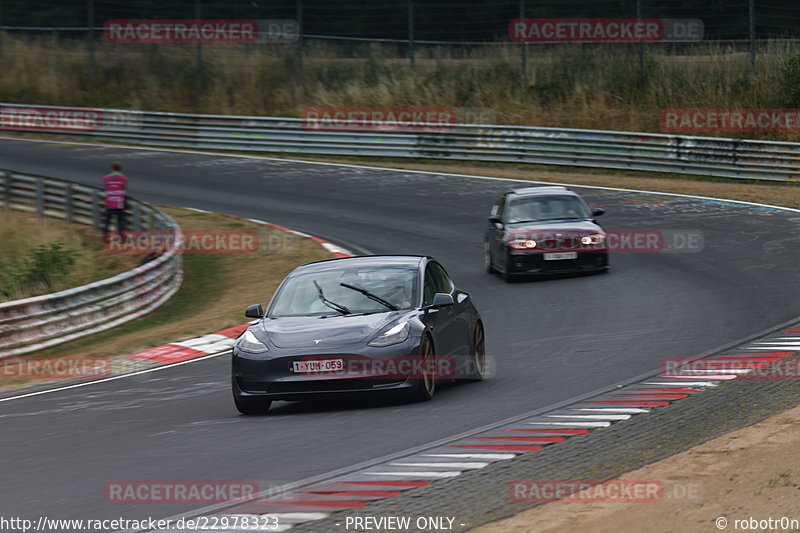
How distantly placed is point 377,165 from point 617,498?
30.1 m

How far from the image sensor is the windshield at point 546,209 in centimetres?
2075

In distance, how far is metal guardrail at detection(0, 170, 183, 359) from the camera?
16.2 metres

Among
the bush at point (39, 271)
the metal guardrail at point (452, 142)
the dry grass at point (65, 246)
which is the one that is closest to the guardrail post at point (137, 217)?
A: the dry grass at point (65, 246)

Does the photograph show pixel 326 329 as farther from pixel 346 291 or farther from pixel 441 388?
pixel 441 388

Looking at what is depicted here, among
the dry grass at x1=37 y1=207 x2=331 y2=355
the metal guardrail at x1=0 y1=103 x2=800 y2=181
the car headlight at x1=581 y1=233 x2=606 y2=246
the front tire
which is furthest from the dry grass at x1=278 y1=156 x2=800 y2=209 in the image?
the front tire

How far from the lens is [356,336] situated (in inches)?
408

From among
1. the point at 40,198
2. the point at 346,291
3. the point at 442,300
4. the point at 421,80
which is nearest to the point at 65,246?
the point at 40,198

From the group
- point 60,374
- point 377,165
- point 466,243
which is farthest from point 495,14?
point 60,374

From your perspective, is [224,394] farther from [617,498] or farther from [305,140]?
[305,140]

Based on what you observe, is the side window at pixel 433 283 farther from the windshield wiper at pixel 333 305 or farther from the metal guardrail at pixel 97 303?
the metal guardrail at pixel 97 303

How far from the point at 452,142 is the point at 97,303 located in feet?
66.2

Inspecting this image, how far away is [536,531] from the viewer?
6363mm

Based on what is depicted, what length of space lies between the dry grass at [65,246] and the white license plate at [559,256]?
8097mm

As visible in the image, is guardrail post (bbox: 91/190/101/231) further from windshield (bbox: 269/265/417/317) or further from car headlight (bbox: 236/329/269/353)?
car headlight (bbox: 236/329/269/353)
